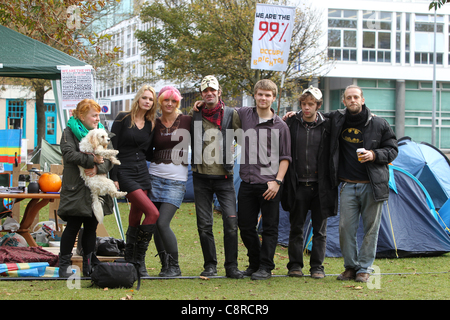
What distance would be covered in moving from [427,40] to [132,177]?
3238 centimetres

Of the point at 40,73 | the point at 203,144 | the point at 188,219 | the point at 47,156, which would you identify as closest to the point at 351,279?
the point at 203,144

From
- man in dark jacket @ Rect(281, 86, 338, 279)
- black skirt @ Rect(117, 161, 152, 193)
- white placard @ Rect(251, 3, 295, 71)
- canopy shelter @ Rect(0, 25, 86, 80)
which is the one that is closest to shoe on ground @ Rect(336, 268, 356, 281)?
man in dark jacket @ Rect(281, 86, 338, 279)

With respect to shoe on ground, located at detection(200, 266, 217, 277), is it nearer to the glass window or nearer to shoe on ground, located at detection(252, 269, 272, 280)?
shoe on ground, located at detection(252, 269, 272, 280)

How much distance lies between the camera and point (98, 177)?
4863 millimetres

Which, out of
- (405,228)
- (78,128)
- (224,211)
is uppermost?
(78,128)

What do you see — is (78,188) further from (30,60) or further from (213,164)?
(30,60)

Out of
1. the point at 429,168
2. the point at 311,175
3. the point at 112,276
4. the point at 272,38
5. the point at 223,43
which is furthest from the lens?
the point at 223,43

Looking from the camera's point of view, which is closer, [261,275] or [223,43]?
[261,275]

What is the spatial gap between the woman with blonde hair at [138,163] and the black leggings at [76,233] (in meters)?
0.42

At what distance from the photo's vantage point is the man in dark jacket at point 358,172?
517 cm

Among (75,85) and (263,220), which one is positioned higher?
(75,85)

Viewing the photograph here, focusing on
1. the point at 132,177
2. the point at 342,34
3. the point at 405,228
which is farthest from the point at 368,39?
the point at 132,177

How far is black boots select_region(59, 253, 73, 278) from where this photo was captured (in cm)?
504

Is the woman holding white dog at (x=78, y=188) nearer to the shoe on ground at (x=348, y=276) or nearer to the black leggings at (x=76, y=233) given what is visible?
the black leggings at (x=76, y=233)
